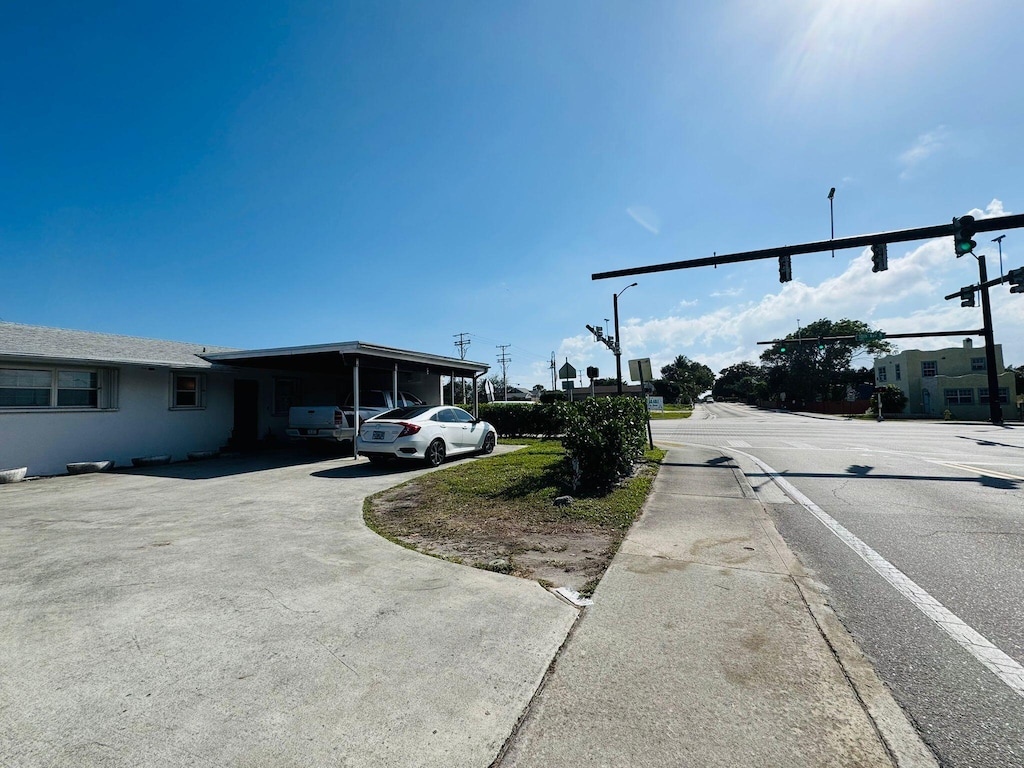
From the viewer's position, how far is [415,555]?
5.05 m

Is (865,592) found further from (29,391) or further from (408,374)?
(408,374)

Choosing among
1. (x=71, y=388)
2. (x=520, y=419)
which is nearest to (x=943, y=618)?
(x=520, y=419)

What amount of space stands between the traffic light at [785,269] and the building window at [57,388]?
17.3 m

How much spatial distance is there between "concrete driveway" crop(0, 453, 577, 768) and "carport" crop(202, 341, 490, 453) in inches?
271

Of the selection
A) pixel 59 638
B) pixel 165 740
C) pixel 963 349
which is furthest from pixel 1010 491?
pixel 963 349

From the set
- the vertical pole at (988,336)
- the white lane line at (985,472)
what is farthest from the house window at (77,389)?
the vertical pole at (988,336)

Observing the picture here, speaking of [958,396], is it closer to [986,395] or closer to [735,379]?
[986,395]

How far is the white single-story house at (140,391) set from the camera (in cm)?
1101

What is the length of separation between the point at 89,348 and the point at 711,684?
15.2m

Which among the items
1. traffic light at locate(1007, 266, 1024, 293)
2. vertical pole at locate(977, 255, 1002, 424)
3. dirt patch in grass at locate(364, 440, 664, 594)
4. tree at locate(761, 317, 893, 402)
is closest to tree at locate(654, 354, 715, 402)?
tree at locate(761, 317, 893, 402)

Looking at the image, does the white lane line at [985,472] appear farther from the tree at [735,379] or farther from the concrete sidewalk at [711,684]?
the tree at [735,379]

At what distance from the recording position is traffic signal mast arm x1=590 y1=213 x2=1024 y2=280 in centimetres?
1070

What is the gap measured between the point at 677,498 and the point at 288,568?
19.1ft

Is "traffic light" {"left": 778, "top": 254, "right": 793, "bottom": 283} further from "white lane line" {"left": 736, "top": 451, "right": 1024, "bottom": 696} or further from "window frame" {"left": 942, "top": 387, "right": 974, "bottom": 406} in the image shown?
"window frame" {"left": 942, "top": 387, "right": 974, "bottom": 406}
